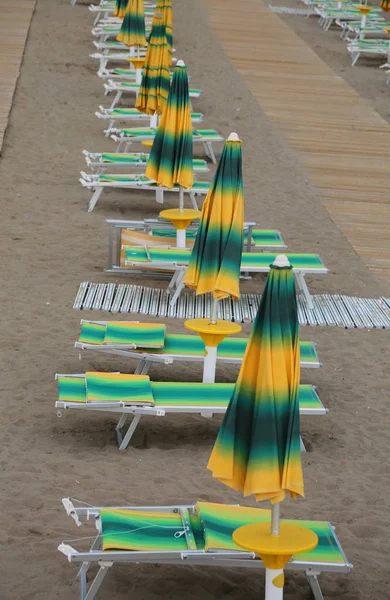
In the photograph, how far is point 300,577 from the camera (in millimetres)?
5457

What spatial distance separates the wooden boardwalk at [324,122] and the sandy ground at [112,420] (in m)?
0.32

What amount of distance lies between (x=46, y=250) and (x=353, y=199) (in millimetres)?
4151

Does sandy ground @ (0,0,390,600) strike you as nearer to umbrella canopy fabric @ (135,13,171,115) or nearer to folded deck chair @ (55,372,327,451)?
folded deck chair @ (55,372,327,451)

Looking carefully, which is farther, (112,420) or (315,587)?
(112,420)

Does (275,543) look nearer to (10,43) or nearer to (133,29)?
(133,29)

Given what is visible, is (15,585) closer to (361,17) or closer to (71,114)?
(71,114)

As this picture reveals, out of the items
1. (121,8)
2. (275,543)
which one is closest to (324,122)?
(121,8)

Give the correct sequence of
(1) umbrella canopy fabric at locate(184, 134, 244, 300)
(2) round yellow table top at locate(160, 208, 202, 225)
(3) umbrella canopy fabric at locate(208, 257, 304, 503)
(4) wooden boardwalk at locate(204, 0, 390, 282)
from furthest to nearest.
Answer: (4) wooden boardwalk at locate(204, 0, 390, 282), (2) round yellow table top at locate(160, 208, 202, 225), (1) umbrella canopy fabric at locate(184, 134, 244, 300), (3) umbrella canopy fabric at locate(208, 257, 304, 503)

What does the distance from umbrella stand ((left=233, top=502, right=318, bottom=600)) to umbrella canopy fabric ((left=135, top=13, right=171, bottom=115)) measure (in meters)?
8.51

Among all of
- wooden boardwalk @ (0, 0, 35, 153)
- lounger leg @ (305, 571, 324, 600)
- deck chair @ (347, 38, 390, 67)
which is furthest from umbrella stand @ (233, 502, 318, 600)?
deck chair @ (347, 38, 390, 67)

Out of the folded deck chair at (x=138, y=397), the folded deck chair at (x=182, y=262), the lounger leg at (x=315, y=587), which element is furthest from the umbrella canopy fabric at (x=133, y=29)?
the lounger leg at (x=315, y=587)

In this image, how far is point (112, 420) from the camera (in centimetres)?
734

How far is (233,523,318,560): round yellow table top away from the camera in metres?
4.48

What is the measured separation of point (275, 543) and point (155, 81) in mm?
8932
